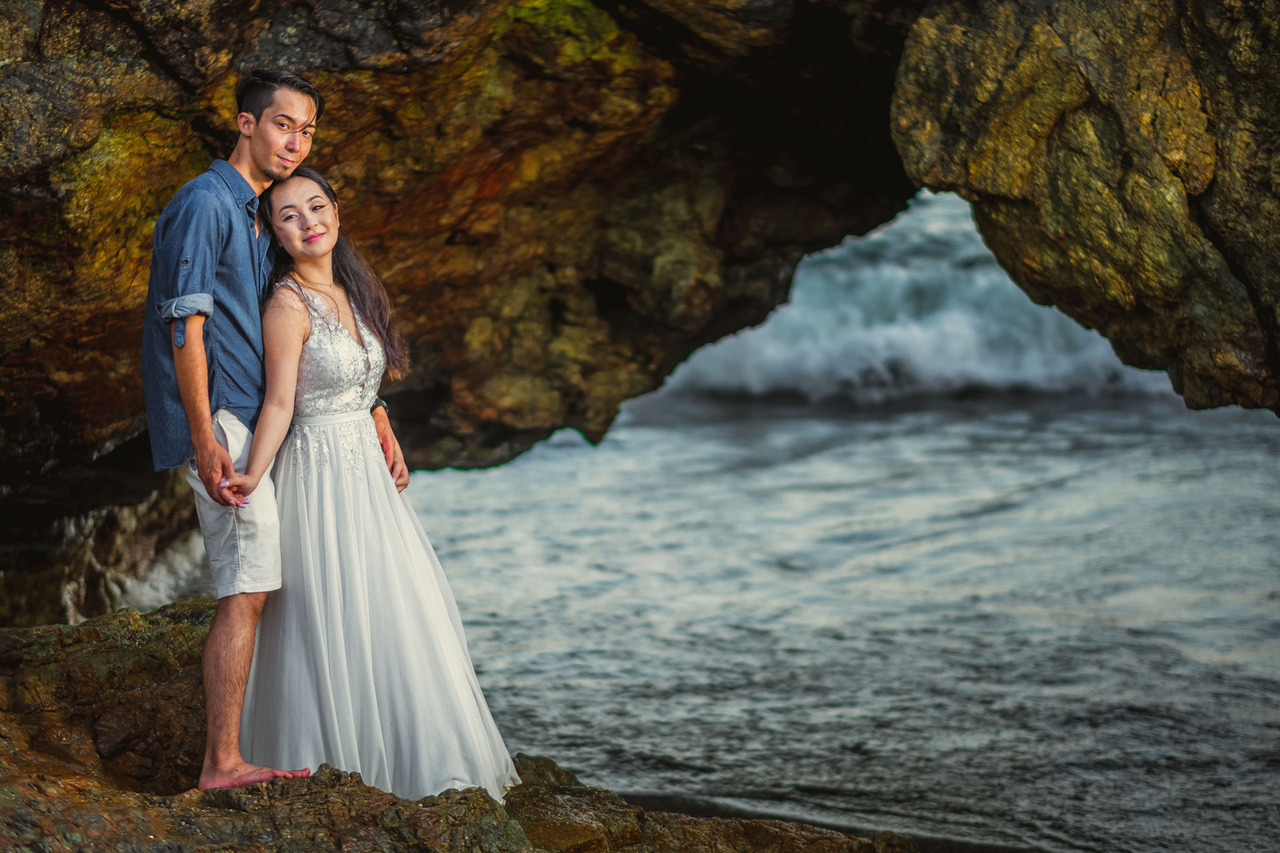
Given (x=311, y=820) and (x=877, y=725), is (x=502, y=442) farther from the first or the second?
(x=311, y=820)

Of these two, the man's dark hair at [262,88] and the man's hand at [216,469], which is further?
the man's dark hair at [262,88]

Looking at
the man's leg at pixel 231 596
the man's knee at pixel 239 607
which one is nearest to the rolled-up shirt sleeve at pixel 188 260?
the man's leg at pixel 231 596

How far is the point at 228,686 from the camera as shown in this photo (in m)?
2.79

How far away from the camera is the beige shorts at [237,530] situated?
278 centimetres

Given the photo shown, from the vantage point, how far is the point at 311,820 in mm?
2537

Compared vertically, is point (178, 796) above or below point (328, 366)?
below

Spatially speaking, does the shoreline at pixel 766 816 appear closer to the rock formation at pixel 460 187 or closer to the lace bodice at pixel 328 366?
the lace bodice at pixel 328 366

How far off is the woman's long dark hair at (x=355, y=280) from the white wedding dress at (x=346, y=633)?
0.13 meters

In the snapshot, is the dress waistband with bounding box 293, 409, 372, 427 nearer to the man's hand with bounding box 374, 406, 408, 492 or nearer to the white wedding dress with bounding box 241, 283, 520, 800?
the white wedding dress with bounding box 241, 283, 520, 800

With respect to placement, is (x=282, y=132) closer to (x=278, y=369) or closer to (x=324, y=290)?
(x=324, y=290)

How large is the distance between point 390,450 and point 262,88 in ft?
3.55

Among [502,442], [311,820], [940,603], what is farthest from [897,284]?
[311,820]

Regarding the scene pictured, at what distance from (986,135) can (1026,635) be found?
358 centimetres

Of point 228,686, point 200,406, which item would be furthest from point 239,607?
point 200,406
